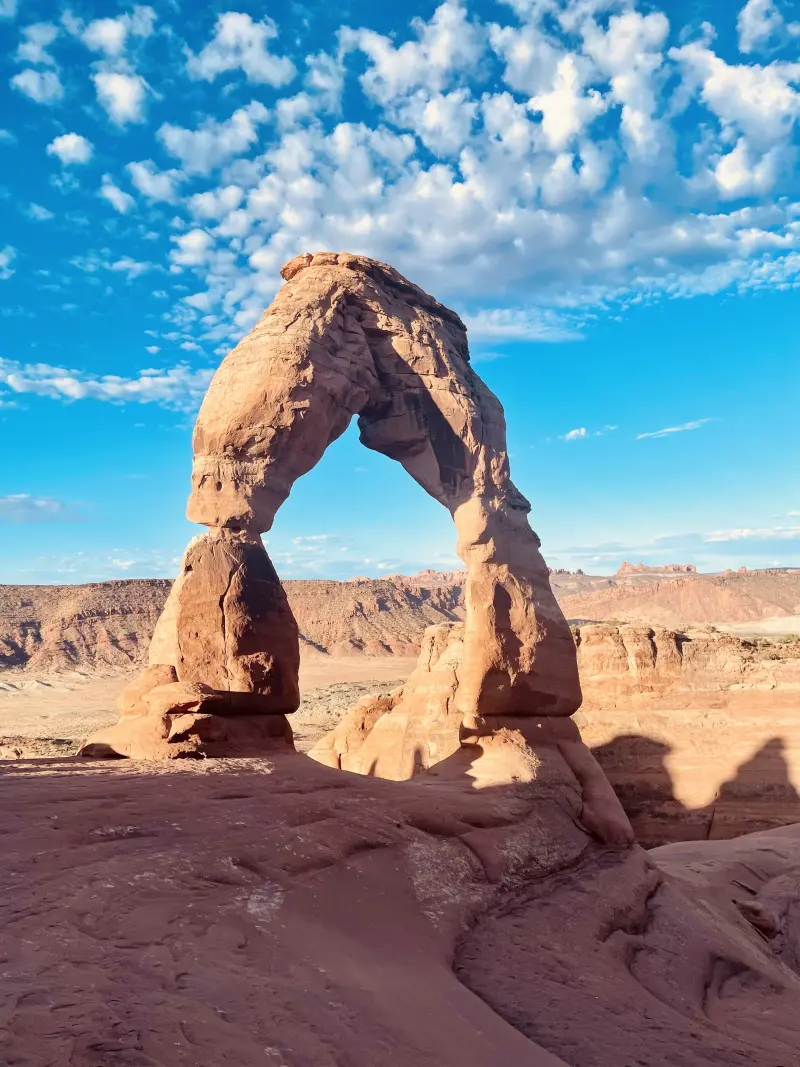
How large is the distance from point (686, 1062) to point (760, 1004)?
2.75 metres

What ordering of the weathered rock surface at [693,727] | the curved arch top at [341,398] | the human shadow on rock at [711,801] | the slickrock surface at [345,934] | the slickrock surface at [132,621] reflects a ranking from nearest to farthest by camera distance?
the slickrock surface at [345,934] → the curved arch top at [341,398] → the human shadow on rock at [711,801] → the weathered rock surface at [693,727] → the slickrock surface at [132,621]

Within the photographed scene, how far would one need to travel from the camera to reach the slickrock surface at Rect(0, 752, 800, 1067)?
110 inches

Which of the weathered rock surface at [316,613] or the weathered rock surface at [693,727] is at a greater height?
the weathered rock surface at [316,613]

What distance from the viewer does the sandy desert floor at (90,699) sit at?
969 inches

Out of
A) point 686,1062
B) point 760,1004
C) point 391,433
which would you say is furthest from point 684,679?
point 686,1062

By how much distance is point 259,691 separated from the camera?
852cm

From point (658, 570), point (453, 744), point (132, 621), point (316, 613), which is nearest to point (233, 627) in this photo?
point (453, 744)

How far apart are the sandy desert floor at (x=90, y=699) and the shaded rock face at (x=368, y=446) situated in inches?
324

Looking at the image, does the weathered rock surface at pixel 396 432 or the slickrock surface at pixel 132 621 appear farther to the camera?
the slickrock surface at pixel 132 621

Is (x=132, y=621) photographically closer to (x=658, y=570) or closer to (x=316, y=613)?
(x=316, y=613)

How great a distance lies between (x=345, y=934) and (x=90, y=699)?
38.6 meters

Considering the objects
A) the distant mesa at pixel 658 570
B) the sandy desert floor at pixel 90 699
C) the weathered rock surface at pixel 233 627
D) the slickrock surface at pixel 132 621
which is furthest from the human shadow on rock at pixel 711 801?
the distant mesa at pixel 658 570

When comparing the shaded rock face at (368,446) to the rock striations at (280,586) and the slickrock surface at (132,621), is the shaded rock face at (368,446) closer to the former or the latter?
the rock striations at (280,586)

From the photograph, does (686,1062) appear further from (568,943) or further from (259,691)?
(259,691)
